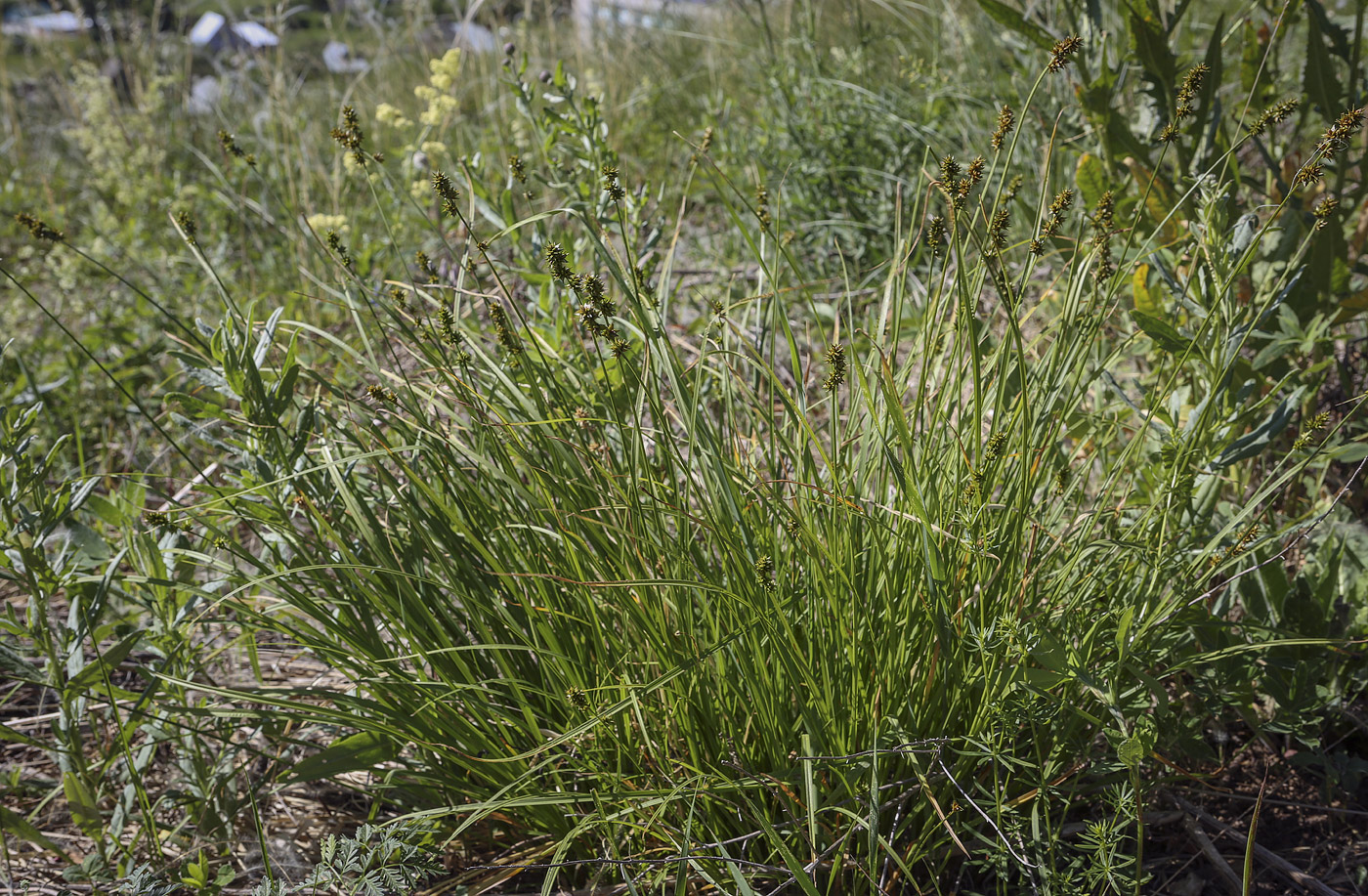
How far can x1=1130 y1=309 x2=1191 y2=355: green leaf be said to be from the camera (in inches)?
45.4

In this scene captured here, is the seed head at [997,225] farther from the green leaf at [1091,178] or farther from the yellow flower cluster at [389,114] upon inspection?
the yellow flower cluster at [389,114]

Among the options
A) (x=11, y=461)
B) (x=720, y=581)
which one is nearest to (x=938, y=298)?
(x=720, y=581)

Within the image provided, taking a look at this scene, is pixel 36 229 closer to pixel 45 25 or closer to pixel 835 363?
pixel 835 363

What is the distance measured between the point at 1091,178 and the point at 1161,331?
0.46 metres

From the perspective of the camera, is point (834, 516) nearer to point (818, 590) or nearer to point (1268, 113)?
point (818, 590)

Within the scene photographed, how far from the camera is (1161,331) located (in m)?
1.16

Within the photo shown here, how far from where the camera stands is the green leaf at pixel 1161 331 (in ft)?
3.78

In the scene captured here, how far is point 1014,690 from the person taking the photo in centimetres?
105

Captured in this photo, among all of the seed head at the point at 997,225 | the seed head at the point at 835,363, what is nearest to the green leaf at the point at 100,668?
the seed head at the point at 835,363

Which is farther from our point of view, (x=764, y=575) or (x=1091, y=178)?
(x=1091, y=178)

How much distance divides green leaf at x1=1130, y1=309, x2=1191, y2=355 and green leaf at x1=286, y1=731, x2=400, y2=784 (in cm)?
110

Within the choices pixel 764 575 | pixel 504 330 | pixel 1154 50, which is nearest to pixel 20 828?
pixel 504 330

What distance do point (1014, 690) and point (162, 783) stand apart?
53.5 inches

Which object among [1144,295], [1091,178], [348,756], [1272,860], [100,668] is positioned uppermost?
[1091,178]
